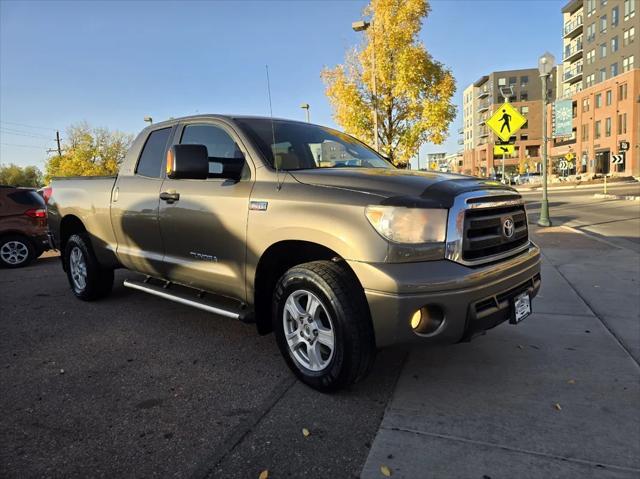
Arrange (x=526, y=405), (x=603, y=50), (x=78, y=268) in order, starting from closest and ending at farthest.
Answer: (x=526, y=405)
(x=78, y=268)
(x=603, y=50)

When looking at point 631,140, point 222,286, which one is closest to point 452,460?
point 222,286

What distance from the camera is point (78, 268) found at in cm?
563

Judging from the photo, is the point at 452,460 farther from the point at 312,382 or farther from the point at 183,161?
the point at 183,161

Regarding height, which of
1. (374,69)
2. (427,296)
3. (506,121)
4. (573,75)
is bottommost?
(427,296)

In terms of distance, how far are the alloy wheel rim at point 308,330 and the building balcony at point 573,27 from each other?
77.6 m

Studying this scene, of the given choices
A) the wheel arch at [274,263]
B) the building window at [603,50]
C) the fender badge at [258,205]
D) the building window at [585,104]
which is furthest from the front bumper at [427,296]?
the building window at [585,104]

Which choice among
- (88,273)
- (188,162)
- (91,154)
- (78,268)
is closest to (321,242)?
(188,162)

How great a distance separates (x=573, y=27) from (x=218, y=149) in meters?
78.9

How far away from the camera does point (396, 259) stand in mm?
2758

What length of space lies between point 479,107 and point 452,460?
115097 mm

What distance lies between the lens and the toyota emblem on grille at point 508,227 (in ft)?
10.8

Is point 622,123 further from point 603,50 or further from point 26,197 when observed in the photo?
point 26,197

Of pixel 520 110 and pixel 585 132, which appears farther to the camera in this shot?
pixel 520 110

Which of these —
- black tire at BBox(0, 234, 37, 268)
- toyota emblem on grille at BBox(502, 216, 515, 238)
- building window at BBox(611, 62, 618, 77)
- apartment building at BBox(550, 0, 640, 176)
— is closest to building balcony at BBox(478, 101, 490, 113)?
apartment building at BBox(550, 0, 640, 176)
